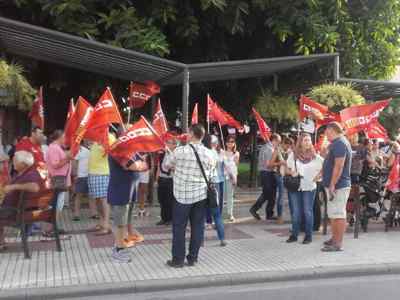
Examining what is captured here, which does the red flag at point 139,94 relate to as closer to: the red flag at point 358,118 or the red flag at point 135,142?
the red flag at point 358,118

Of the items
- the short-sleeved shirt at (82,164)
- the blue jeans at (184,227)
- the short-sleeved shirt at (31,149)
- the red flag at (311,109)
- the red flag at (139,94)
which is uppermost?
the red flag at (139,94)

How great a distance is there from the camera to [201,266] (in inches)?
275

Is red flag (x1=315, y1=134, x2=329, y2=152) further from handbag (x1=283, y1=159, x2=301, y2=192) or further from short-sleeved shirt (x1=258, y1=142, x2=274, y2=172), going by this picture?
handbag (x1=283, y1=159, x2=301, y2=192)

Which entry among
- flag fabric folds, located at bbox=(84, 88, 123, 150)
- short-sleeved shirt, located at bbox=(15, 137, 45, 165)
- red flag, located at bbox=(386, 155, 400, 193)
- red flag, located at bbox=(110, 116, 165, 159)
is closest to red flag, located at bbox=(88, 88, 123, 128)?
flag fabric folds, located at bbox=(84, 88, 123, 150)

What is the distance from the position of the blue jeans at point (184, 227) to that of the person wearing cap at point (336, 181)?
199 centimetres

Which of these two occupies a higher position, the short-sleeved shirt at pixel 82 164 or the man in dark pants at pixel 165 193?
the short-sleeved shirt at pixel 82 164

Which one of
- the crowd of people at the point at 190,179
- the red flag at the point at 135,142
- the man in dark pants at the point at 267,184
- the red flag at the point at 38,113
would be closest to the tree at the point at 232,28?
the crowd of people at the point at 190,179

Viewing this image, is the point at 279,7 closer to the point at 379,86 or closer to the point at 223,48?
the point at 223,48

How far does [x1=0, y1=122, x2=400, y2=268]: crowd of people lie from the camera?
6953 mm

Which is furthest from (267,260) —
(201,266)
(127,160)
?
(127,160)

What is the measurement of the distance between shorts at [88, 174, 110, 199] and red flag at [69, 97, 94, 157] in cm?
135

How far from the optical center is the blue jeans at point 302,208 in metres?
8.41

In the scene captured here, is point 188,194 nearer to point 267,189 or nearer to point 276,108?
point 267,189

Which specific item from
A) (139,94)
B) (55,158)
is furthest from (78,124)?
(139,94)
